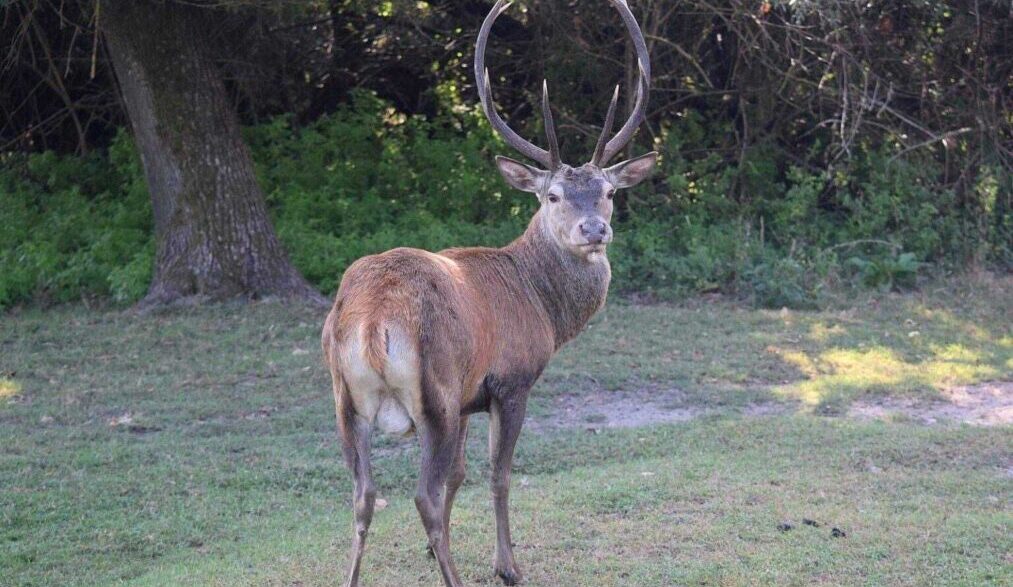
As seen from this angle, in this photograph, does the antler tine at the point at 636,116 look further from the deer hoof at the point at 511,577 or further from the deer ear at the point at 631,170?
the deer hoof at the point at 511,577

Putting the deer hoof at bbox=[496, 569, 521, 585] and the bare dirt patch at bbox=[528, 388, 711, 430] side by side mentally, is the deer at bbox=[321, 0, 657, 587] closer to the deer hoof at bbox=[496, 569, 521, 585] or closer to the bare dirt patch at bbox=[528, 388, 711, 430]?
the deer hoof at bbox=[496, 569, 521, 585]

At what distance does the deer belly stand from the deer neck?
1.44 metres

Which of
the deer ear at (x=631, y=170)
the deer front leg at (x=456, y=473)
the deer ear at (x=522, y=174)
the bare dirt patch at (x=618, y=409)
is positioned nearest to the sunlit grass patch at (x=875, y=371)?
the bare dirt patch at (x=618, y=409)

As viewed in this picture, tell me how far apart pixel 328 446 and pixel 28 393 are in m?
2.53

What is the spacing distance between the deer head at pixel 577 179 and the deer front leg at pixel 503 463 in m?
1.07

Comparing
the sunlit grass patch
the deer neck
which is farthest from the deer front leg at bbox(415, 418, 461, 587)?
the sunlit grass patch

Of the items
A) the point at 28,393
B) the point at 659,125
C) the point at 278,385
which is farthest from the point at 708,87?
the point at 28,393

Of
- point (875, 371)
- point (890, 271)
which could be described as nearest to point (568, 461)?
point (875, 371)

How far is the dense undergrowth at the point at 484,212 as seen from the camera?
12.0 meters

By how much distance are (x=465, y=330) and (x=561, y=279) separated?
1258 millimetres

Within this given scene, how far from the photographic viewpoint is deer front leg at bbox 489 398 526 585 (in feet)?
18.3

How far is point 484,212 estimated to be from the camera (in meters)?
13.3

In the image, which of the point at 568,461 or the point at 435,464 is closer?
the point at 435,464

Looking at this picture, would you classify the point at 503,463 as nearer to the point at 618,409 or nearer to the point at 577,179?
the point at 577,179
